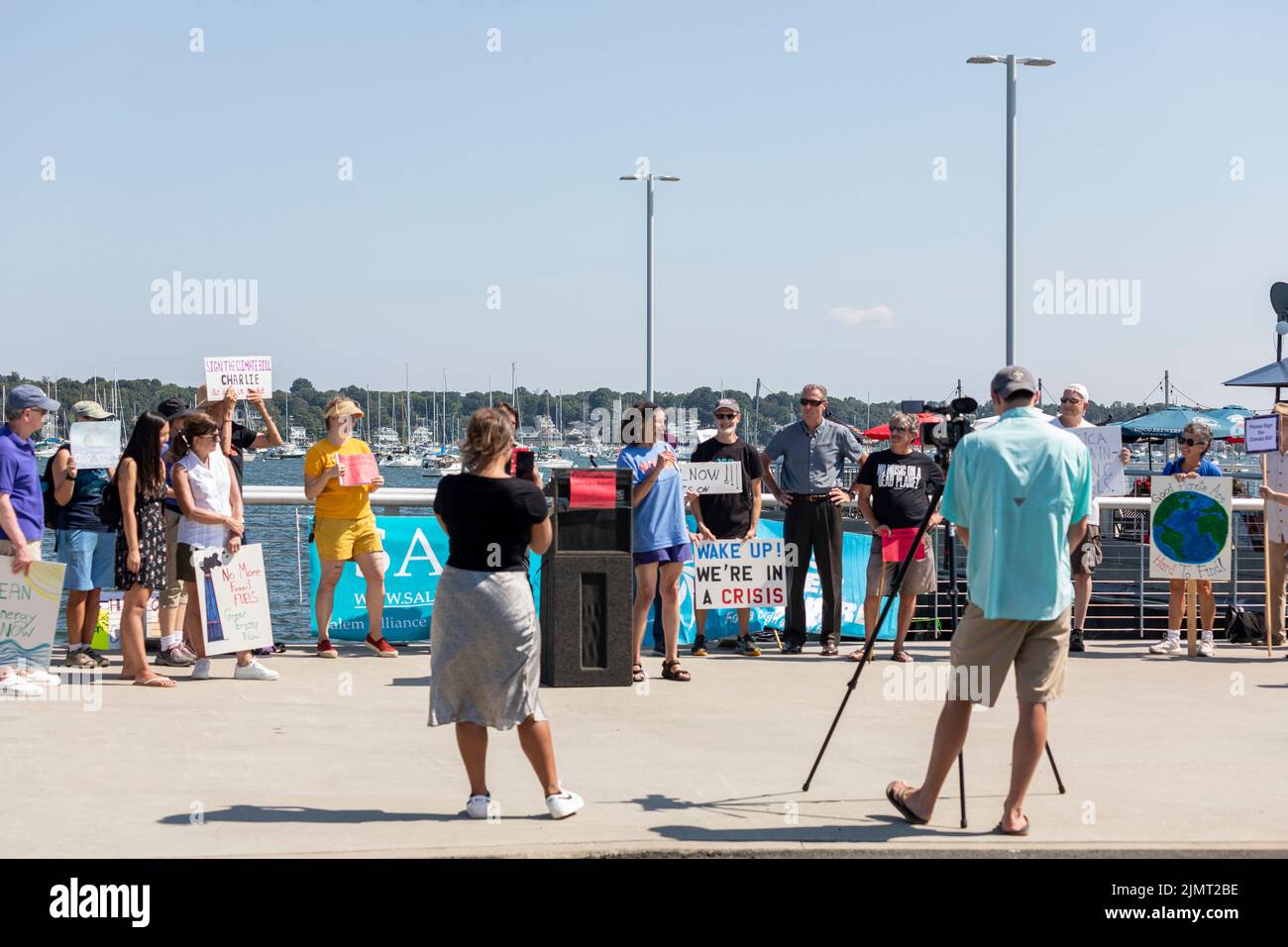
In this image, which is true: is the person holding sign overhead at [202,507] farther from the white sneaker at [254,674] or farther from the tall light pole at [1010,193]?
the tall light pole at [1010,193]

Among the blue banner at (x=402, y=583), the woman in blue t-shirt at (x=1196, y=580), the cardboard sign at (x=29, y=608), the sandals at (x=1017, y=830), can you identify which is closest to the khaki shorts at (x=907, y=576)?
the blue banner at (x=402, y=583)

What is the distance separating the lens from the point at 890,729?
9320 millimetres

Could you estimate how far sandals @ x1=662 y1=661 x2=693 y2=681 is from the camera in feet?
36.8

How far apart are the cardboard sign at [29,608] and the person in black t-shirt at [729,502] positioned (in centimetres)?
500

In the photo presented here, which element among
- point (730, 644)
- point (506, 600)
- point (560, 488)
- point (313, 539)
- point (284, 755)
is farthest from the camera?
point (730, 644)

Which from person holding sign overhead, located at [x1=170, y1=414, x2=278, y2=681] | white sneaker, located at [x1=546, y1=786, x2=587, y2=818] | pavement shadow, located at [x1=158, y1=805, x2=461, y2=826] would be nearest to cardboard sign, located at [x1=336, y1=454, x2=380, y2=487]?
person holding sign overhead, located at [x1=170, y1=414, x2=278, y2=681]

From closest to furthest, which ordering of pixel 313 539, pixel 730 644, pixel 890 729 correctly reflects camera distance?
pixel 890 729 → pixel 313 539 → pixel 730 644

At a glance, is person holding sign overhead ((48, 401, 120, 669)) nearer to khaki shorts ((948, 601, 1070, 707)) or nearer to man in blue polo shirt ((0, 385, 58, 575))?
man in blue polo shirt ((0, 385, 58, 575))

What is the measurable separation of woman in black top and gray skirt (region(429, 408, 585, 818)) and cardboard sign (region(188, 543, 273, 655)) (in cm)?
438

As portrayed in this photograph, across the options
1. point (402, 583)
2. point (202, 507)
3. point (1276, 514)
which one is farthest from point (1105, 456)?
point (202, 507)

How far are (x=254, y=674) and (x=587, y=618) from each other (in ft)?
8.07
